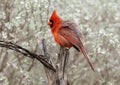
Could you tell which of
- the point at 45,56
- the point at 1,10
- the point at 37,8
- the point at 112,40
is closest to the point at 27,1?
the point at 37,8

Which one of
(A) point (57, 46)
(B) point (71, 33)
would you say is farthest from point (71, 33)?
(A) point (57, 46)

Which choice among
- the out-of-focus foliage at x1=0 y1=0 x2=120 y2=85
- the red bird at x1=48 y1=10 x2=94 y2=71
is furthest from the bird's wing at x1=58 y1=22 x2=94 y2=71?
the out-of-focus foliage at x1=0 y1=0 x2=120 y2=85

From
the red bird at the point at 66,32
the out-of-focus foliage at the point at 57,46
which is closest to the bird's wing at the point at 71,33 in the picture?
the red bird at the point at 66,32

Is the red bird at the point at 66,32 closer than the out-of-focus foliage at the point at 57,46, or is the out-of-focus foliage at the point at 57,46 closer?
the red bird at the point at 66,32

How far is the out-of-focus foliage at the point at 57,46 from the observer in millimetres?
5605

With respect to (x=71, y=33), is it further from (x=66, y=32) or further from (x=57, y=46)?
(x=57, y=46)

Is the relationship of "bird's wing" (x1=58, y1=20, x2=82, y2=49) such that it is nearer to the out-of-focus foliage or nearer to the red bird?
the red bird

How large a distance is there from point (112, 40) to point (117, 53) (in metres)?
0.70

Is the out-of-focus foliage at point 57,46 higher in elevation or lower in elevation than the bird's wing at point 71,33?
lower

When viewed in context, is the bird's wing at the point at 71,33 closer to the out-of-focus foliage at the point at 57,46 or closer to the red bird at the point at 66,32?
the red bird at the point at 66,32

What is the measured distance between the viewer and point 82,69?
6328 millimetres

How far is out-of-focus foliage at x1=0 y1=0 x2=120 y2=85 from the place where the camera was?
561cm

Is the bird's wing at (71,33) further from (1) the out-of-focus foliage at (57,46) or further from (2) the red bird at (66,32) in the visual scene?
(1) the out-of-focus foliage at (57,46)

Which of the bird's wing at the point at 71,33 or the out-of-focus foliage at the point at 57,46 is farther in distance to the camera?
the out-of-focus foliage at the point at 57,46
